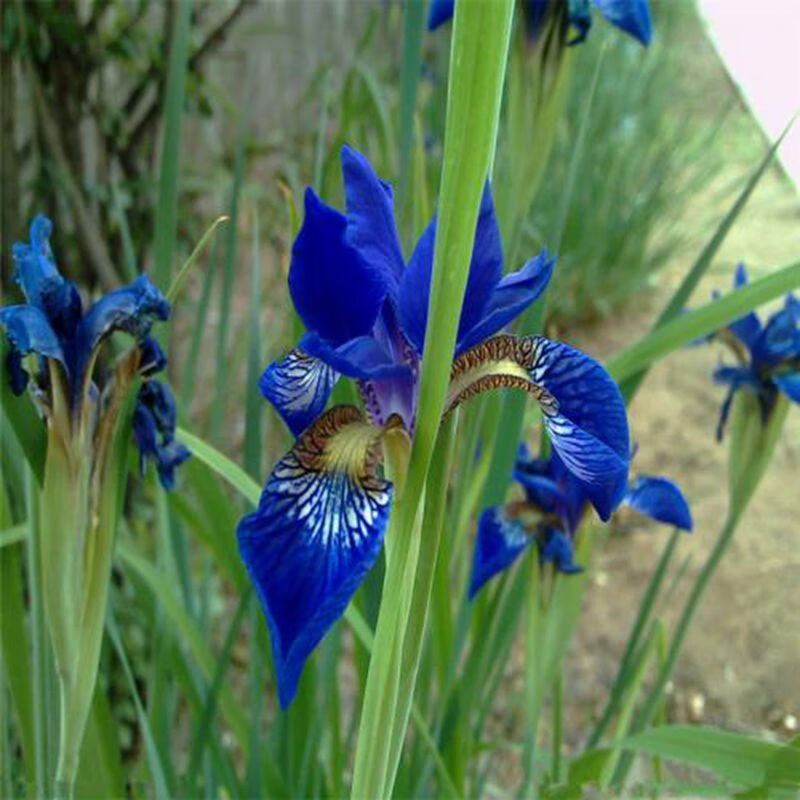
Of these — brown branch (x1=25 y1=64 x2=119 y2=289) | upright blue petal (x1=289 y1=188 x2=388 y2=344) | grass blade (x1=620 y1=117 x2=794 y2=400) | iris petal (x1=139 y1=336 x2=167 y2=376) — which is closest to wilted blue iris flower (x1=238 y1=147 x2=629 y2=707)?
upright blue petal (x1=289 y1=188 x2=388 y2=344)

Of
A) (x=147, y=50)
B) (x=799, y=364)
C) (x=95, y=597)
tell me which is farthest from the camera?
(x=147, y=50)

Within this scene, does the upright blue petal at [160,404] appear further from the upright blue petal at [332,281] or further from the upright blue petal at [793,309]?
the upright blue petal at [793,309]

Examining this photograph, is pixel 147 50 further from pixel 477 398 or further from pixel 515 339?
pixel 515 339

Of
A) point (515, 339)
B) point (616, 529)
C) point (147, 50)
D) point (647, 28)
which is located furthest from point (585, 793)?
point (616, 529)

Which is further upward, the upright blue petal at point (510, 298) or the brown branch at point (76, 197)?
the brown branch at point (76, 197)

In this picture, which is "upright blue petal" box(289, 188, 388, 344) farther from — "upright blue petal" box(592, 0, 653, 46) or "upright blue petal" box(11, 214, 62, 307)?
"upright blue petal" box(592, 0, 653, 46)

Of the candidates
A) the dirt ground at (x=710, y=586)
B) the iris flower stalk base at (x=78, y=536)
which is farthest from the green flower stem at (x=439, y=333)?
the dirt ground at (x=710, y=586)
